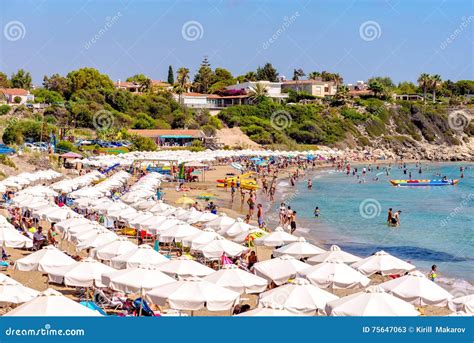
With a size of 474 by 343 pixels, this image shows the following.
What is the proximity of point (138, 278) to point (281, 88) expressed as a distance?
105929 millimetres

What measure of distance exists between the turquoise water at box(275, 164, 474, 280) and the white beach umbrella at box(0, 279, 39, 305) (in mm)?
13141

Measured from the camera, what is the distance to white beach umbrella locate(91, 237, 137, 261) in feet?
53.8

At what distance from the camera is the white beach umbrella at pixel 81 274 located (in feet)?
45.9

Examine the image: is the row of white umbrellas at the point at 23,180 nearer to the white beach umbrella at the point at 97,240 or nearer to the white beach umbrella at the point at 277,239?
the white beach umbrella at the point at 97,240

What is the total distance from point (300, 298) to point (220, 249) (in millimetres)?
5801

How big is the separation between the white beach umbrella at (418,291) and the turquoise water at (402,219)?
317 inches

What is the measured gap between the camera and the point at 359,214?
36.5 m

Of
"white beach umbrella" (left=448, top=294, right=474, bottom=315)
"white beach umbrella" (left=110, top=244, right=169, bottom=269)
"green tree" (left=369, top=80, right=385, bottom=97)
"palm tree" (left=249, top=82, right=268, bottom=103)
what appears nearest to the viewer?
"white beach umbrella" (left=448, top=294, right=474, bottom=315)

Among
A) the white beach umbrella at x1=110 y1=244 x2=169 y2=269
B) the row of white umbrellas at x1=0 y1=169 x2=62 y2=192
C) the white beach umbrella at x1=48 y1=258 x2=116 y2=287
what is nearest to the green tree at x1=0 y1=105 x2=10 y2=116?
the row of white umbrellas at x1=0 y1=169 x2=62 y2=192

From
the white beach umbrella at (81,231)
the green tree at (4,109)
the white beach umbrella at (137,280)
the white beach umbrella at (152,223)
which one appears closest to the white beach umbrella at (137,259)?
the white beach umbrella at (137,280)

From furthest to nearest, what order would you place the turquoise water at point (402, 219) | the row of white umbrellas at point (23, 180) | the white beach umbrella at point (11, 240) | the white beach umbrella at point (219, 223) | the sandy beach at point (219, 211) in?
the row of white umbrellas at point (23, 180)
the turquoise water at point (402, 219)
the white beach umbrella at point (219, 223)
the white beach umbrella at point (11, 240)
the sandy beach at point (219, 211)

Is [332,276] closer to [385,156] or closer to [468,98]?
[385,156]

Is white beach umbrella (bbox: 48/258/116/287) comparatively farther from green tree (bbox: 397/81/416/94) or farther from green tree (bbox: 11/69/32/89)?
green tree (bbox: 397/81/416/94)
